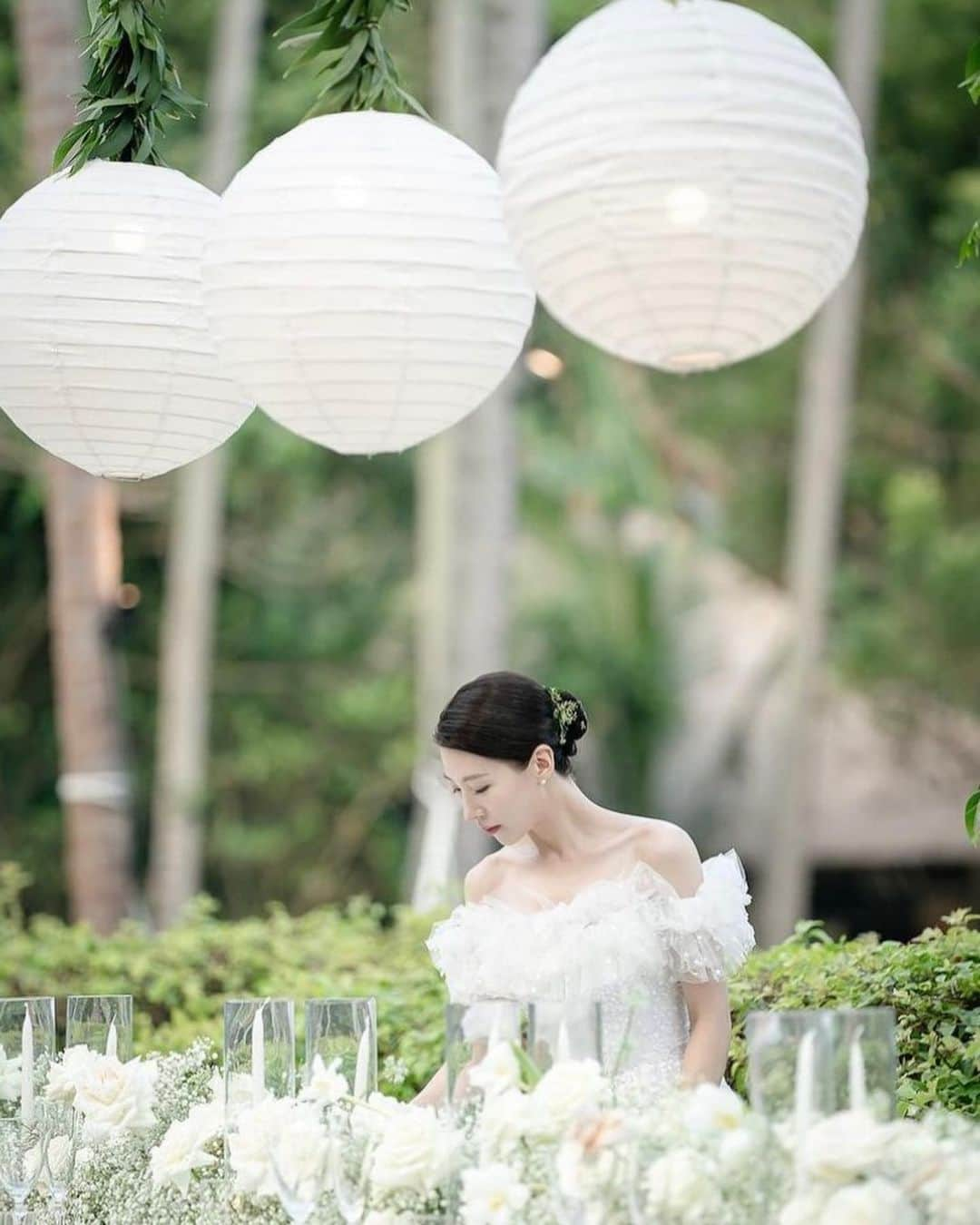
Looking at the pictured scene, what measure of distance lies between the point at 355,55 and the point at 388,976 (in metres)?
2.06

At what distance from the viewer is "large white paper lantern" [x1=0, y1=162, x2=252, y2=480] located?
3184 mm

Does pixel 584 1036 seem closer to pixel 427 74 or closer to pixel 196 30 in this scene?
pixel 427 74

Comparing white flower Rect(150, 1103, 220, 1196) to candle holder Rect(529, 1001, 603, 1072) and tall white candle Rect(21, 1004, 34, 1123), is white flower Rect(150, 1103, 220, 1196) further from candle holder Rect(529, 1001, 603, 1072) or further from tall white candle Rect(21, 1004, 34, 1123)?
candle holder Rect(529, 1001, 603, 1072)

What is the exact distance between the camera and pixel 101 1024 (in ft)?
9.09

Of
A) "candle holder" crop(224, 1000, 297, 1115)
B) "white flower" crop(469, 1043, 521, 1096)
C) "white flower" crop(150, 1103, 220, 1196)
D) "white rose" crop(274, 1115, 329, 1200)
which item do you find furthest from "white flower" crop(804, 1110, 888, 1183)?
"white flower" crop(150, 1103, 220, 1196)

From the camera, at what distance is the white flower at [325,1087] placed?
243 cm

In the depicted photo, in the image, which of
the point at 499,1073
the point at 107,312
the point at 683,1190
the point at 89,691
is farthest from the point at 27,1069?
the point at 89,691

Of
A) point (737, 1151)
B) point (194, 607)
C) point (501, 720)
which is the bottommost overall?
point (737, 1151)

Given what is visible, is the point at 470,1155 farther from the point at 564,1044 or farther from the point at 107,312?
the point at 107,312

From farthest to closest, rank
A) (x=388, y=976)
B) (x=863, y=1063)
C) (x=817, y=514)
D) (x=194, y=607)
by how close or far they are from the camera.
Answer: (x=817, y=514) → (x=194, y=607) → (x=388, y=976) → (x=863, y=1063)

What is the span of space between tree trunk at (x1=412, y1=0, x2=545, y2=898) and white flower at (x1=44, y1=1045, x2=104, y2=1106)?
5.26m

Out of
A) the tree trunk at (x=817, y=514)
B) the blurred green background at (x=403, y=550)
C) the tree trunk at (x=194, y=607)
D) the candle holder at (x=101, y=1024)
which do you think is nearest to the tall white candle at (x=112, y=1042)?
the candle holder at (x=101, y=1024)

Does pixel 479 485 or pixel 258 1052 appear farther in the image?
pixel 479 485

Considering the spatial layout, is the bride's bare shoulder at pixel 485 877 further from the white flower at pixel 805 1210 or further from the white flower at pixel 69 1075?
the white flower at pixel 805 1210
